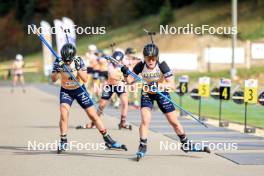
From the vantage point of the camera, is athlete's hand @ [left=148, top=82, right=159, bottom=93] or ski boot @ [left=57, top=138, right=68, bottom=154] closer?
athlete's hand @ [left=148, top=82, right=159, bottom=93]

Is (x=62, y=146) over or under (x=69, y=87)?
under

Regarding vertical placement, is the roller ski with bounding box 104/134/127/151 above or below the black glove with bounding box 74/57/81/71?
below

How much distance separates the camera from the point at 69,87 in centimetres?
1329

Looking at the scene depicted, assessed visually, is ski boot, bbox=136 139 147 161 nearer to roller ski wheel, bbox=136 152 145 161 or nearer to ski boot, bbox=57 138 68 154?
roller ski wheel, bbox=136 152 145 161

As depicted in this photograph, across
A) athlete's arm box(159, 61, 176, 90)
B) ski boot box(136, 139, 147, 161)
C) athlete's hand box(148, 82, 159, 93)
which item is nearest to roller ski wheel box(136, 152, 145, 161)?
ski boot box(136, 139, 147, 161)

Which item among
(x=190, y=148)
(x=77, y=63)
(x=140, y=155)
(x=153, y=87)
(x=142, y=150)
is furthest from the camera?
(x=77, y=63)

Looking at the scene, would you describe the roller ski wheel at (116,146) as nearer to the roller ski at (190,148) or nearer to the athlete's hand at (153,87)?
the roller ski at (190,148)

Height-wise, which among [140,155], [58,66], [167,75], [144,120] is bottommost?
[140,155]

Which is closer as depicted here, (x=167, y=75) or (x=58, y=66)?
(x=167, y=75)

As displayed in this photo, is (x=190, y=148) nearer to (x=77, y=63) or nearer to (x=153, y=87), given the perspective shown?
(x=153, y=87)

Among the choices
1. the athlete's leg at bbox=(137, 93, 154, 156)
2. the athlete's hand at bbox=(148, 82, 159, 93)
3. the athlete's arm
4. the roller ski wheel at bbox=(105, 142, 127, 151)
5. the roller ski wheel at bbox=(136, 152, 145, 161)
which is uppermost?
the athlete's arm

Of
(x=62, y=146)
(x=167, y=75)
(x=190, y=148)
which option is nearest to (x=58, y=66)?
(x=62, y=146)

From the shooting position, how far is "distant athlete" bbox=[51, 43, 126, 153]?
42.8ft

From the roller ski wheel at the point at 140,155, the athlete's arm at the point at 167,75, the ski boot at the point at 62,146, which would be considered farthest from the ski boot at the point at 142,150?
the ski boot at the point at 62,146
